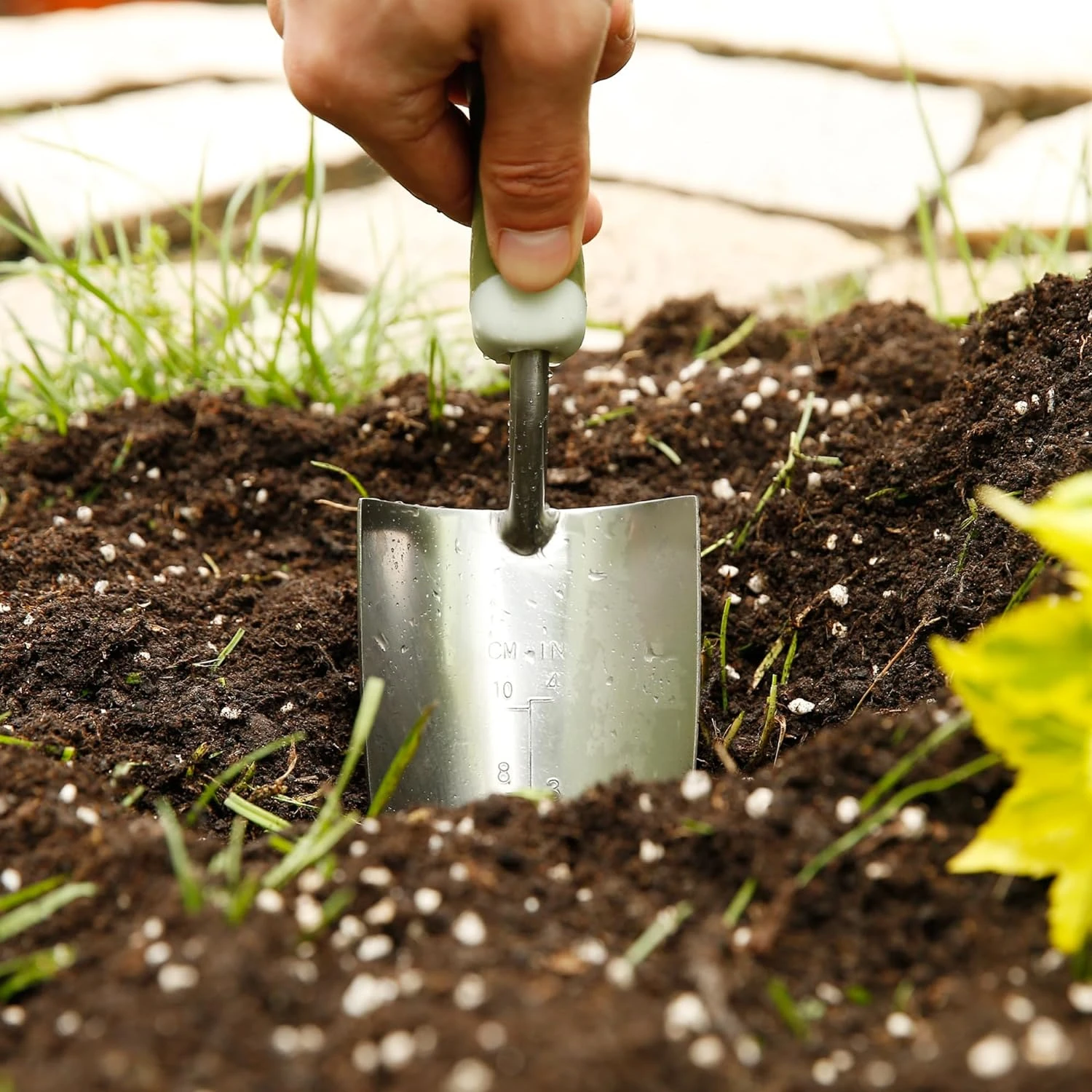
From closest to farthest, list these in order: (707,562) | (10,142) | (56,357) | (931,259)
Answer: (707,562) → (931,259) → (56,357) → (10,142)

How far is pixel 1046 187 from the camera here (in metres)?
2.58

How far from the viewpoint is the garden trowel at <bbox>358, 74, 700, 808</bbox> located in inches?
44.9

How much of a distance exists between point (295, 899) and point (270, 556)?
72 centimetres

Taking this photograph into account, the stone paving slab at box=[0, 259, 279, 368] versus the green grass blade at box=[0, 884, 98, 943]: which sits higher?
the green grass blade at box=[0, 884, 98, 943]

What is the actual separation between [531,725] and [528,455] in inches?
11.4

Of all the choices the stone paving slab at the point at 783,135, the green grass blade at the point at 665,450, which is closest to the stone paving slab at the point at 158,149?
the stone paving slab at the point at 783,135

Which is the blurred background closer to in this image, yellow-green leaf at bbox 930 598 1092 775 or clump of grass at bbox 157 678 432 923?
clump of grass at bbox 157 678 432 923

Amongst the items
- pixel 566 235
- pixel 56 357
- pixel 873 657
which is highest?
pixel 566 235

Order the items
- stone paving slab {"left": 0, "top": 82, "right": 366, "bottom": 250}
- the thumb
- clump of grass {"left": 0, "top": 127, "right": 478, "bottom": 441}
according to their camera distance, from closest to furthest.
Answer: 1. the thumb
2. clump of grass {"left": 0, "top": 127, "right": 478, "bottom": 441}
3. stone paving slab {"left": 0, "top": 82, "right": 366, "bottom": 250}

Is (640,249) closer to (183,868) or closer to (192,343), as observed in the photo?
(192,343)

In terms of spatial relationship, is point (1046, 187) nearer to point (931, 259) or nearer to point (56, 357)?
point (931, 259)

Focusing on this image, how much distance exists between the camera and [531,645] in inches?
47.7

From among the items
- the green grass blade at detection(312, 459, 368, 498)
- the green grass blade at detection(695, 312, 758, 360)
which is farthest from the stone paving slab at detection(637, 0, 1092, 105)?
the green grass blade at detection(312, 459, 368, 498)

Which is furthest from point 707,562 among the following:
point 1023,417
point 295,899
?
point 295,899
